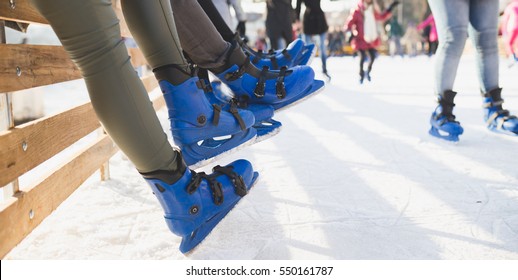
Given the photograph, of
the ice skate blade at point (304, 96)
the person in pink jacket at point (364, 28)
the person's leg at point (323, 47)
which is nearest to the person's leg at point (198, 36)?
the ice skate blade at point (304, 96)

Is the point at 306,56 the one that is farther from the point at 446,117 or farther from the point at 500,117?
the point at 500,117

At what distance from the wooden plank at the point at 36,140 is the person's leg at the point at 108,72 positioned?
0.35 meters

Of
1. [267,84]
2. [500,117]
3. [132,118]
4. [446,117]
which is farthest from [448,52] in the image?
[132,118]

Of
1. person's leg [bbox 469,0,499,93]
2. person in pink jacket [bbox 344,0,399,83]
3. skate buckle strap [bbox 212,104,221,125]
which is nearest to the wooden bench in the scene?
skate buckle strap [bbox 212,104,221,125]

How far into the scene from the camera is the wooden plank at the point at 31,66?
3.58 ft

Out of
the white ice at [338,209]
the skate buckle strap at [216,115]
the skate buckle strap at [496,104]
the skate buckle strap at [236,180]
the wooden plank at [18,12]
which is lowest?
the white ice at [338,209]

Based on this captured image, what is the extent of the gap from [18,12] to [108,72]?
0.61 metres

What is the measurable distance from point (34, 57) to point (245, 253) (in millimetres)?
842

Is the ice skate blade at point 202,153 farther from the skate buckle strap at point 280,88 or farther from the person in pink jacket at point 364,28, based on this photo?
the person in pink jacket at point 364,28

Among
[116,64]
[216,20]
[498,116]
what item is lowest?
[498,116]

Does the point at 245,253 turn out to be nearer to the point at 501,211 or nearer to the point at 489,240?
the point at 489,240

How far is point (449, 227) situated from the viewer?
1310 mm

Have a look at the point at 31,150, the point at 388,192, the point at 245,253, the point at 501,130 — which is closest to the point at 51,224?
the point at 31,150

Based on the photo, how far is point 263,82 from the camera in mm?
1410
